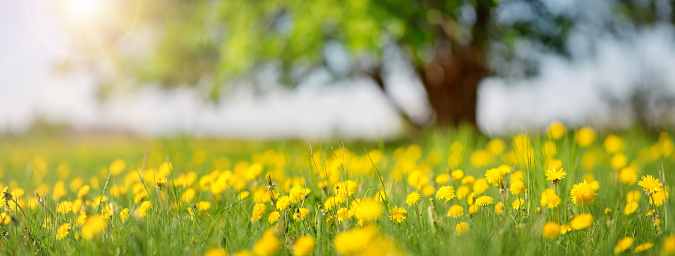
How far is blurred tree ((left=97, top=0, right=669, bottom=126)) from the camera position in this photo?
714 cm

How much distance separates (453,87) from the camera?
35.0 feet

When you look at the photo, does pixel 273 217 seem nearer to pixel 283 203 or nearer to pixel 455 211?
pixel 283 203

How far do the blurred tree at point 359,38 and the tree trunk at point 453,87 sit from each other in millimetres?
21

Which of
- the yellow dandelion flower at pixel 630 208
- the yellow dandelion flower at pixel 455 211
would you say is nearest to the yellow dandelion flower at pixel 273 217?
the yellow dandelion flower at pixel 455 211

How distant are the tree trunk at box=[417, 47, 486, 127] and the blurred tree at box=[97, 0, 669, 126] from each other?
0.8 inches

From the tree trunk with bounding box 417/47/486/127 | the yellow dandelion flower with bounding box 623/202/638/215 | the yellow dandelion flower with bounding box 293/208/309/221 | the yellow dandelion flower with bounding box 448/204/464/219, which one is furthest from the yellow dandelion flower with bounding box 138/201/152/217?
the tree trunk with bounding box 417/47/486/127

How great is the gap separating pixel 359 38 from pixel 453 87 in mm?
4571

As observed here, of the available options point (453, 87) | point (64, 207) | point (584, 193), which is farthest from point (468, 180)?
point (453, 87)

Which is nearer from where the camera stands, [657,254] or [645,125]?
[657,254]

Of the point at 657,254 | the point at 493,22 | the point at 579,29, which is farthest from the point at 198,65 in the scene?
the point at 657,254

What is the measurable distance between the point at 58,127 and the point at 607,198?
65.8 ft

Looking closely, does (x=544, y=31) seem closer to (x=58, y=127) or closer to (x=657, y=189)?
(x=657, y=189)

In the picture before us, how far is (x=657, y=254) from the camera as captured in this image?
170 centimetres

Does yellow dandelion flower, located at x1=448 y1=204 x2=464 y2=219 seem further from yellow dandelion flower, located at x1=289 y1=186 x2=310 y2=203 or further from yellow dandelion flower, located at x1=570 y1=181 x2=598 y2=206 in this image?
yellow dandelion flower, located at x1=289 y1=186 x2=310 y2=203
